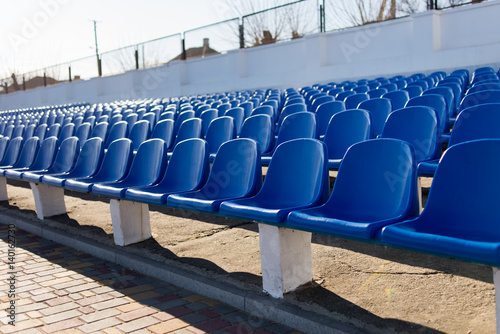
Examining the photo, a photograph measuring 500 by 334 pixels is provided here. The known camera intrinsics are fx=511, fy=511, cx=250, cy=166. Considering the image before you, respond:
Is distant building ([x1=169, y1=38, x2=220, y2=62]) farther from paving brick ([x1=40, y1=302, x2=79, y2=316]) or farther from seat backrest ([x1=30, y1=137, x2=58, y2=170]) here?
paving brick ([x1=40, y1=302, x2=79, y2=316])

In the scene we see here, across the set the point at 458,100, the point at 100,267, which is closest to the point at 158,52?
the point at 458,100

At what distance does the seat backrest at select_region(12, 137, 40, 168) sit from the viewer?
5801 millimetres

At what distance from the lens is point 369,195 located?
2.55m

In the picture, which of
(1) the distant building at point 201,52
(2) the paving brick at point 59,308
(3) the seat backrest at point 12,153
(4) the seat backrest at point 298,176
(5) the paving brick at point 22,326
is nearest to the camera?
(5) the paving brick at point 22,326

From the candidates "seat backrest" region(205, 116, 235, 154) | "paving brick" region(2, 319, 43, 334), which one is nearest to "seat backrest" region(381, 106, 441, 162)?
"seat backrest" region(205, 116, 235, 154)

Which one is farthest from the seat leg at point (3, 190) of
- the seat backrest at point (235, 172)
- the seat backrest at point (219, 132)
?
the seat backrest at point (235, 172)

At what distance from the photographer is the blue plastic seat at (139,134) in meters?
5.52

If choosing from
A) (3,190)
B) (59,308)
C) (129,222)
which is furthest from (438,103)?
(3,190)

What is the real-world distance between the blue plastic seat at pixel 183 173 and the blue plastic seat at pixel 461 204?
1729 mm

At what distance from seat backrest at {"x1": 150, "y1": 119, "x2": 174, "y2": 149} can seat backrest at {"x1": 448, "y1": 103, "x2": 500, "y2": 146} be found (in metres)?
3.15

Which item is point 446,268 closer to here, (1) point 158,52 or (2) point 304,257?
(2) point 304,257

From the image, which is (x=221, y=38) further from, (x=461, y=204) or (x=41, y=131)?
(x=461, y=204)

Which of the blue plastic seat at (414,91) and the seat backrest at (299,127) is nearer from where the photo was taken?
the seat backrest at (299,127)

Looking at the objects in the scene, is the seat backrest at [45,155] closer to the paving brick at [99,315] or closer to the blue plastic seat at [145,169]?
the blue plastic seat at [145,169]
